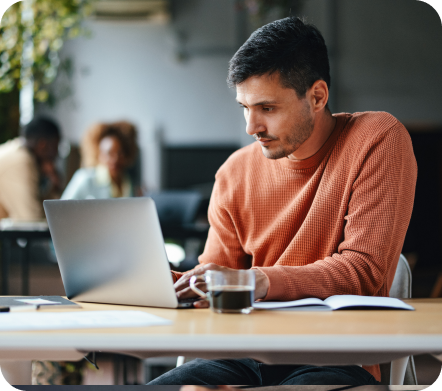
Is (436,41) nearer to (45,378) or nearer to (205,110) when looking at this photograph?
(205,110)

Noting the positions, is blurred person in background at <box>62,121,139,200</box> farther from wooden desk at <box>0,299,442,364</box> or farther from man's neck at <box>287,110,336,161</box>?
wooden desk at <box>0,299,442,364</box>

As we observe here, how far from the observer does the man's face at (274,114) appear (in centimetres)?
118

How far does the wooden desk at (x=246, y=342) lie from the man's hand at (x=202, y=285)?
7.9 inches

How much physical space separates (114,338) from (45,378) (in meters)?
1.28

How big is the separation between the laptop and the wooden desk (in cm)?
18

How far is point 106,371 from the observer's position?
7.82 feet

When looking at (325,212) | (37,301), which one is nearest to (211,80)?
(325,212)

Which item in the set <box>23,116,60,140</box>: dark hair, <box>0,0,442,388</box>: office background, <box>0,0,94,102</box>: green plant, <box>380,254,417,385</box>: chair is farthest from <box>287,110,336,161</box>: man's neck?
<box>0,0,442,388</box>: office background

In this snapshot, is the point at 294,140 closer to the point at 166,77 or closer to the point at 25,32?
the point at 25,32

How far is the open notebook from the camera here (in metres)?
0.85

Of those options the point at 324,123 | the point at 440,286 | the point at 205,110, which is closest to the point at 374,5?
the point at 205,110

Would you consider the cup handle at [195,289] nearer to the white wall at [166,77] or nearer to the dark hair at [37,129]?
the dark hair at [37,129]

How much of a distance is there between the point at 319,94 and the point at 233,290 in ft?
2.18

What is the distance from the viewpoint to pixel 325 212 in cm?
121
